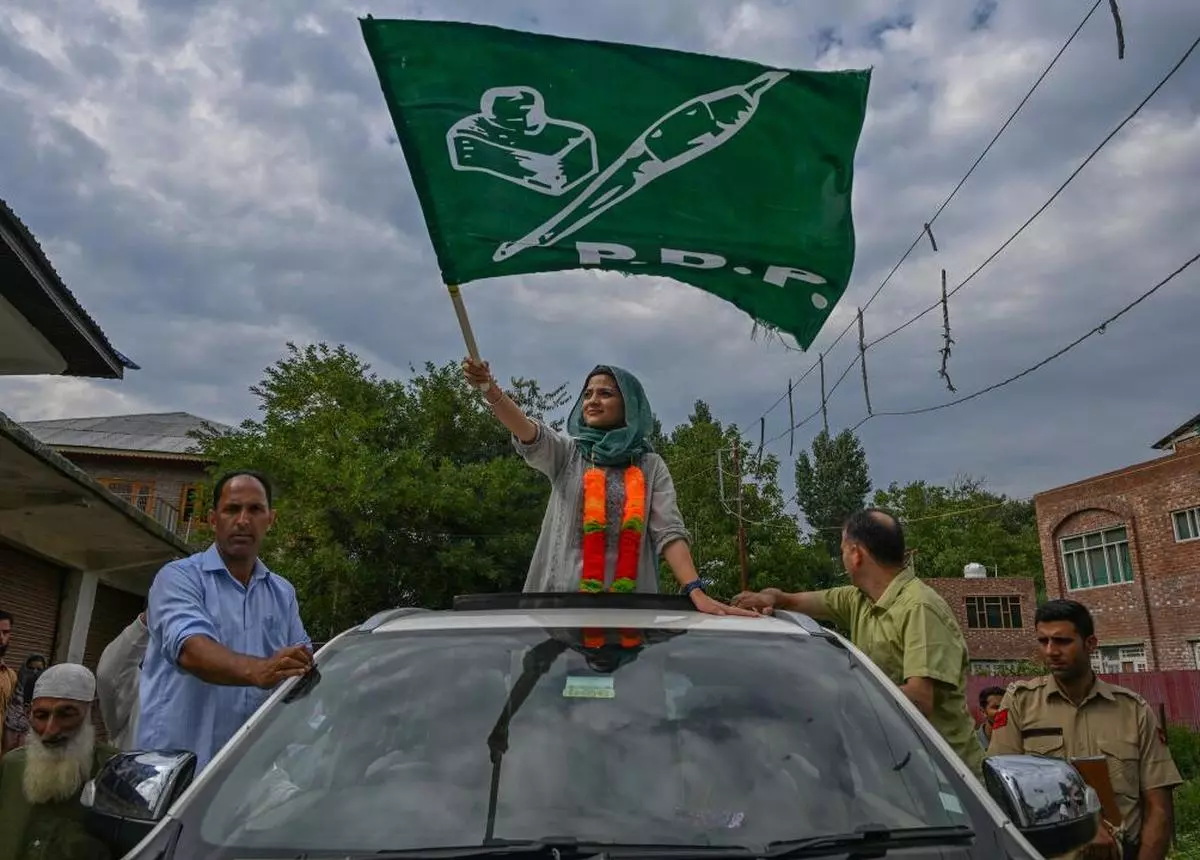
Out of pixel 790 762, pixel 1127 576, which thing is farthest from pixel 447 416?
pixel 790 762

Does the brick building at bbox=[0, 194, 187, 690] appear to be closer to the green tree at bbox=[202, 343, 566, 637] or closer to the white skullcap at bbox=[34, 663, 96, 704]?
the white skullcap at bbox=[34, 663, 96, 704]

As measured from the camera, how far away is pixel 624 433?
3879 millimetres

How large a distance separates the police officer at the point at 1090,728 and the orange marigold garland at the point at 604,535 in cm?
161

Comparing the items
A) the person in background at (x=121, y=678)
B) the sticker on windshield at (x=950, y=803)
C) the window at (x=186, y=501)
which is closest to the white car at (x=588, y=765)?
the sticker on windshield at (x=950, y=803)

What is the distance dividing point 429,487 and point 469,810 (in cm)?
2286

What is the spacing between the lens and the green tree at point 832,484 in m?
64.2

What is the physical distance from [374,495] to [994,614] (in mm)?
27511

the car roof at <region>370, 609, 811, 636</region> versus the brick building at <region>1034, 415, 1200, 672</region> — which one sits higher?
the brick building at <region>1034, 415, 1200, 672</region>

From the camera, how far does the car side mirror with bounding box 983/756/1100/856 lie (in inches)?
77.1

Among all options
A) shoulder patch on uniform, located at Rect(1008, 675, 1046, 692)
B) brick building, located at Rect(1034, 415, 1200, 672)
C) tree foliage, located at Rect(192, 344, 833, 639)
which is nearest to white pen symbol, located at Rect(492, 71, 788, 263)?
shoulder patch on uniform, located at Rect(1008, 675, 1046, 692)

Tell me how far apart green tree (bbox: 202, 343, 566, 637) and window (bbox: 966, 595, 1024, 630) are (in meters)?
20.4

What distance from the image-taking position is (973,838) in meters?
1.83

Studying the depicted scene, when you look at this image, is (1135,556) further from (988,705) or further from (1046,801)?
(1046,801)

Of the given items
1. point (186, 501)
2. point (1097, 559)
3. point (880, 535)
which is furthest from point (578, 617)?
point (186, 501)
